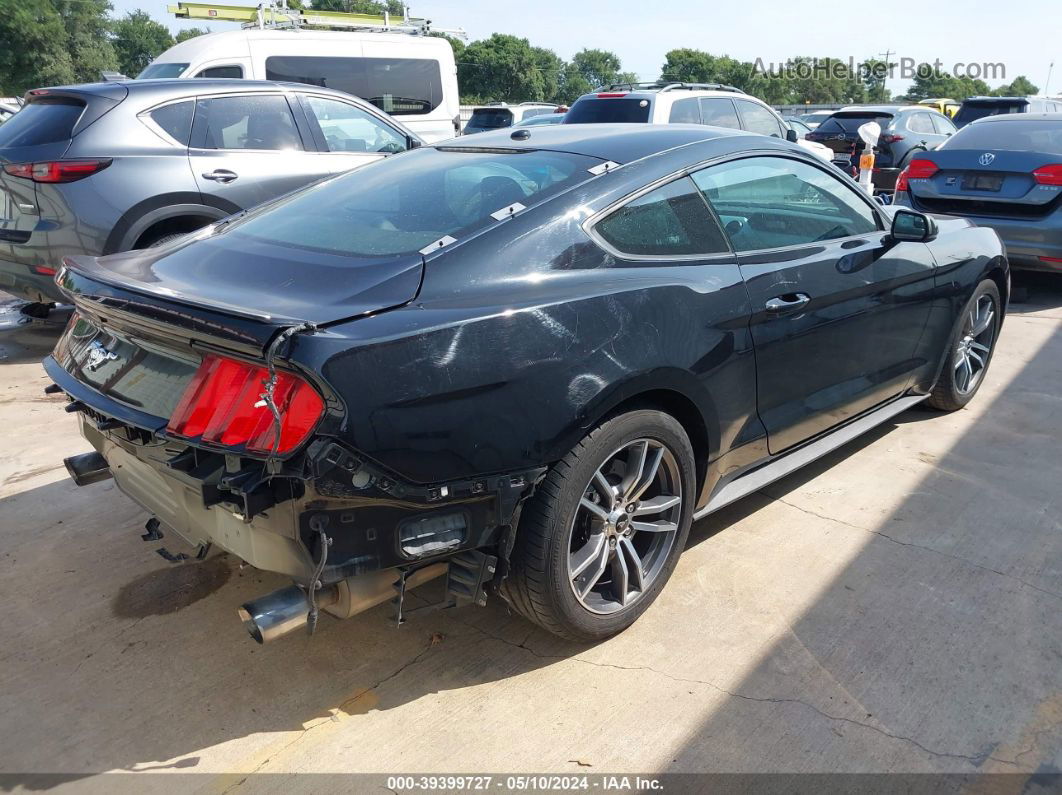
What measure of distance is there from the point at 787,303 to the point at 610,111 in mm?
6902

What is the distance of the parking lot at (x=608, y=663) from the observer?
7.70 ft

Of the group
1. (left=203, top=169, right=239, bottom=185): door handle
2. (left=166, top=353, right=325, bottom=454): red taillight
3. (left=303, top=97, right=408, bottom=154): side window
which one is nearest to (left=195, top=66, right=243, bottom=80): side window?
(left=303, top=97, right=408, bottom=154): side window

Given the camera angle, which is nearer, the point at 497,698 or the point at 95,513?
the point at 497,698

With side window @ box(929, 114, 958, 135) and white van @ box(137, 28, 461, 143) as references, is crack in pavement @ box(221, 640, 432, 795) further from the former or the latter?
side window @ box(929, 114, 958, 135)

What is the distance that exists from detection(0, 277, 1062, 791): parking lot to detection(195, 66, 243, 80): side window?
7.20 metres

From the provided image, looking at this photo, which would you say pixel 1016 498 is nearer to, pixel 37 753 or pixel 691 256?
pixel 691 256

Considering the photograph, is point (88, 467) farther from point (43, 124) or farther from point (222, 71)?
point (222, 71)

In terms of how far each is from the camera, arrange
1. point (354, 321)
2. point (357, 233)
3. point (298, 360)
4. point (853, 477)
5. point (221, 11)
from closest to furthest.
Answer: point (298, 360)
point (354, 321)
point (357, 233)
point (853, 477)
point (221, 11)

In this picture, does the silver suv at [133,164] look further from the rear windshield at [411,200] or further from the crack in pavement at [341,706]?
the crack in pavement at [341,706]

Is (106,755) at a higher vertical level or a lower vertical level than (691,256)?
lower

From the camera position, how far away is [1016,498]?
3.84 m

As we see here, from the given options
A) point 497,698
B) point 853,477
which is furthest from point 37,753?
point 853,477

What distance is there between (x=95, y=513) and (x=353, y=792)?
2.06 metres

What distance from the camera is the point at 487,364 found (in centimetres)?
224
